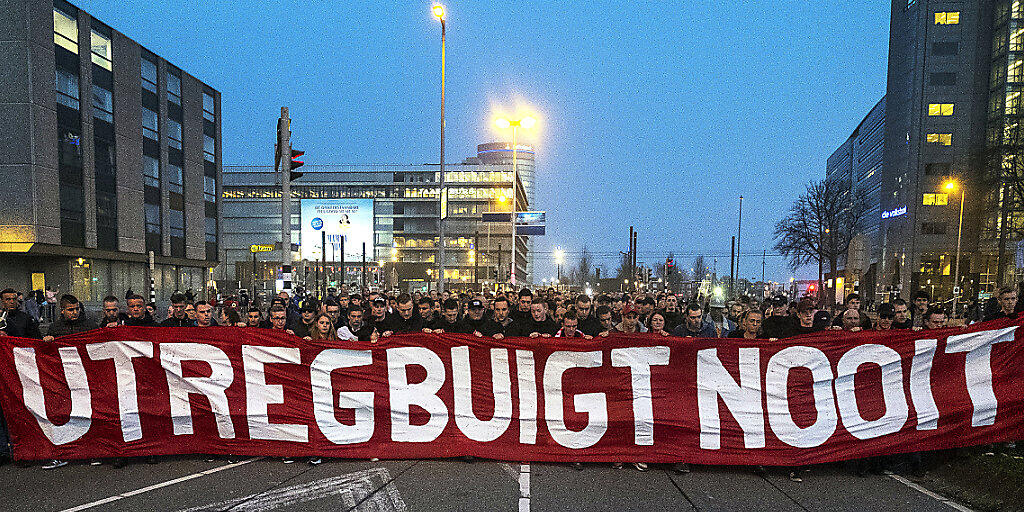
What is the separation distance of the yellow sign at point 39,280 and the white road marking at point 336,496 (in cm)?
3837

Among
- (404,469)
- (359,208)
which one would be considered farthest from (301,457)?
(359,208)

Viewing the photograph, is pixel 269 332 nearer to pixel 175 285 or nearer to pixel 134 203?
pixel 134 203

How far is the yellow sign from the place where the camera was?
3366 centimetres

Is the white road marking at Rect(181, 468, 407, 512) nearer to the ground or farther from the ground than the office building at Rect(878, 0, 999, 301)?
nearer to the ground

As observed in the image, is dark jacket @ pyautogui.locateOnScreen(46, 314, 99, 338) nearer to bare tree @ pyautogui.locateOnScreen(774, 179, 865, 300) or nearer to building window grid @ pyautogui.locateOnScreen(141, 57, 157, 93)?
building window grid @ pyautogui.locateOnScreen(141, 57, 157, 93)

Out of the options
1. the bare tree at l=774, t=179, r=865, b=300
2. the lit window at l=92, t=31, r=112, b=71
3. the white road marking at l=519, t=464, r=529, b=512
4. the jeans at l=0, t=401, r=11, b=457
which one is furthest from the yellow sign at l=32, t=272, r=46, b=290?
the bare tree at l=774, t=179, r=865, b=300

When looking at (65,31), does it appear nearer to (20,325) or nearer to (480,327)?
(20,325)

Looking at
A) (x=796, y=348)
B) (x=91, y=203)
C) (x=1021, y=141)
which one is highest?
(x=1021, y=141)

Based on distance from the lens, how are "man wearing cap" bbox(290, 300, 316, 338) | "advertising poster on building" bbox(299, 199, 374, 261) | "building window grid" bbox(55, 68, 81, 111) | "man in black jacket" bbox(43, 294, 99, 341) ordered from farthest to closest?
"advertising poster on building" bbox(299, 199, 374, 261) < "building window grid" bbox(55, 68, 81, 111) < "man in black jacket" bbox(43, 294, 99, 341) < "man wearing cap" bbox(290, 300, 316, 338)

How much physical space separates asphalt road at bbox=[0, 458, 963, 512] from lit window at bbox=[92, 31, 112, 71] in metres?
41.2

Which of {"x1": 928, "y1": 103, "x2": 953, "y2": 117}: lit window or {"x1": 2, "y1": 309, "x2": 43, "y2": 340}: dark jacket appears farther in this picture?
{"x1": 928, "y1": 103, "x2": 953, "y2": 117}: lit window

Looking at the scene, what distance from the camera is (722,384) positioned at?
20.4 ft

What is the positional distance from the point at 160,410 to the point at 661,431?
18.6ft

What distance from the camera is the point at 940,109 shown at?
55.5 m
